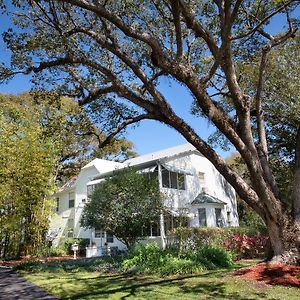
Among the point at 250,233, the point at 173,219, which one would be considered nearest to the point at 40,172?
the point at 173,219

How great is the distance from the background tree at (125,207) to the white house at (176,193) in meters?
4.41

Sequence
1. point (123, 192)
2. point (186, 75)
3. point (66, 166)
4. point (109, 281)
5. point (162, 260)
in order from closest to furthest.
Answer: point (186, 75) < point (109, 281) < point (162, 260) < point (123, 192) < point (66, 166)

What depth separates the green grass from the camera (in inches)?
312

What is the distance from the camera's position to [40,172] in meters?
22.0

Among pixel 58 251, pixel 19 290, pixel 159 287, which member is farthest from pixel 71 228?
pixel 159 287

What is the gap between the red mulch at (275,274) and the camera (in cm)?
876

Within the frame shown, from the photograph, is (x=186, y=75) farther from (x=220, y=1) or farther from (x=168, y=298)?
(x=168, y=298)

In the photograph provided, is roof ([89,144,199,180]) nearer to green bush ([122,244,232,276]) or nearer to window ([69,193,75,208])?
window ([69,193,75,208])

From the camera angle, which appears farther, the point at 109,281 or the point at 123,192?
the point at 123,192

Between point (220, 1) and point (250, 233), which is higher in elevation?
point (220, 1)

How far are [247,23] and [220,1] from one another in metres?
2.82

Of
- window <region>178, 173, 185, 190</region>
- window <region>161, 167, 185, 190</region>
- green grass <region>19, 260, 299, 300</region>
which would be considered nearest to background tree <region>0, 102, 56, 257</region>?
window <region>161, 167, 185, 190</region>

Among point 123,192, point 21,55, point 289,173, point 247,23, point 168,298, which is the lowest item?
point 168,298

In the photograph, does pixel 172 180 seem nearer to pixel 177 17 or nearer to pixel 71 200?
pixel 71 200
